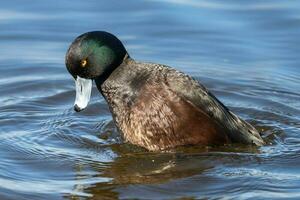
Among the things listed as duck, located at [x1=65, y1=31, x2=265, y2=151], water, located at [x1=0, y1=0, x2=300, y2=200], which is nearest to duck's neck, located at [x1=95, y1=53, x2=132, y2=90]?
duck, located at [x1=65, y1=31, x2=265, y2=151]

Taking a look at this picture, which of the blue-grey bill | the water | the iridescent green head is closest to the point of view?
the water

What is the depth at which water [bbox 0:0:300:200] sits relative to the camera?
322 inches

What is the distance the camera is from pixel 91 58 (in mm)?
8852

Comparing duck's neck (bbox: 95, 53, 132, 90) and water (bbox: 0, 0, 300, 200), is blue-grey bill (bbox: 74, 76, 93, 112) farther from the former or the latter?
water (bbox: 0, 0, 300, 200)

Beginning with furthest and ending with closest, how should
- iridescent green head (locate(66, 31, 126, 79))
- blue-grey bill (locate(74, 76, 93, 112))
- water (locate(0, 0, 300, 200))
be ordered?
blue-grey bill (locate(74, 76, 93, 112)), iridescent green head (locate(66, 31, 126, 79)), water (locate(0, 0, 300, 200))

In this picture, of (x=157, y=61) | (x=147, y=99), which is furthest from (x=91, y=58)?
(x=157, y=61)

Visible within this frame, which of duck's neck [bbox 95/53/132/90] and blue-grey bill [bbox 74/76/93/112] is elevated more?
duck's neck [bbox 95/53/132/90]

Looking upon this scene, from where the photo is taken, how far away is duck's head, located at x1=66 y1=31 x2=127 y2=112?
873 centimetres

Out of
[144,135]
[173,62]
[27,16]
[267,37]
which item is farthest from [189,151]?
[27,16]

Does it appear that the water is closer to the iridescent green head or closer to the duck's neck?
the duck's neck

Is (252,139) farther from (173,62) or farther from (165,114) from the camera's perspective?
(173,62)

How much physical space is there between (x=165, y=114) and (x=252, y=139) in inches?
40.7

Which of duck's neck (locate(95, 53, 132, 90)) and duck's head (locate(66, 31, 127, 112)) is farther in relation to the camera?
duck's neck (locate(95, 53, 132, 90))

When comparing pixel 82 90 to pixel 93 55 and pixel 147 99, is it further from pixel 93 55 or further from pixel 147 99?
pixel 147 99
